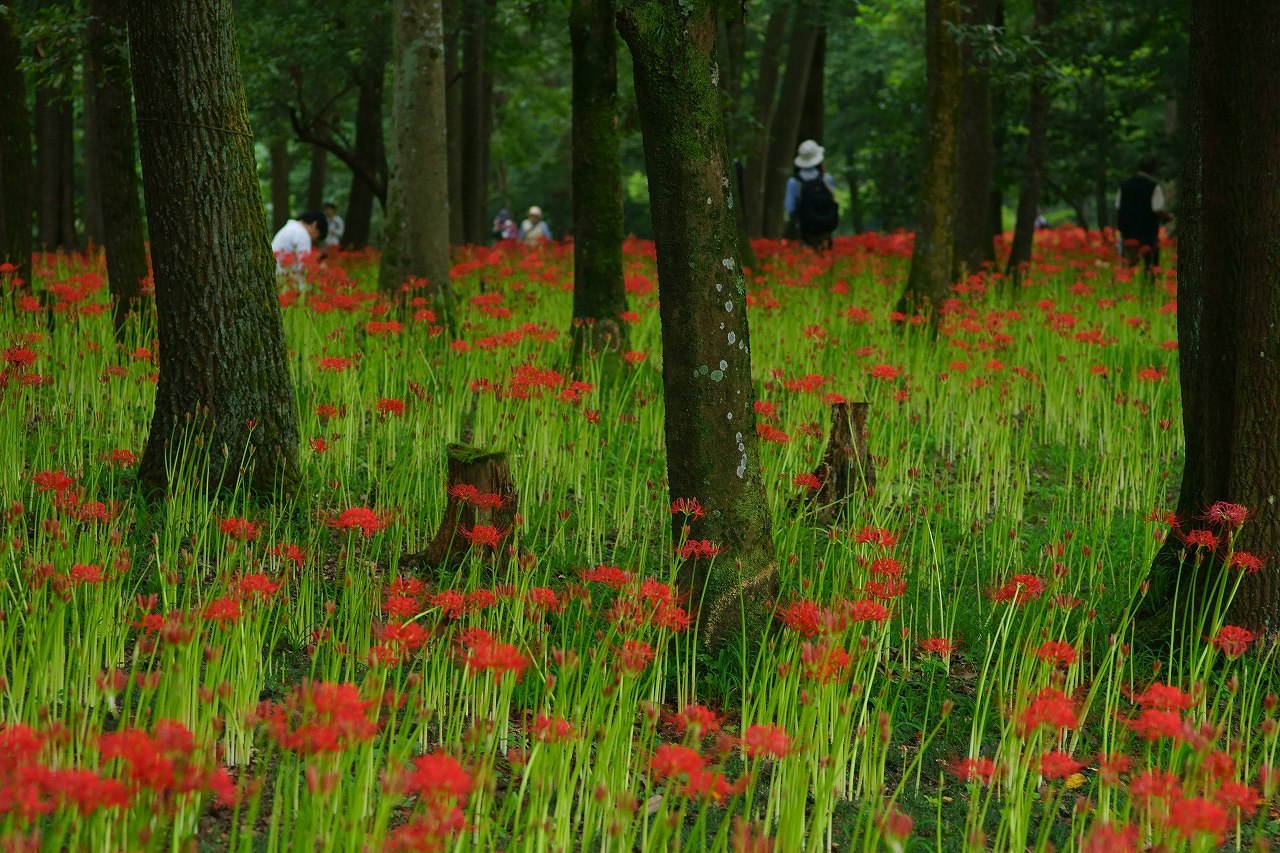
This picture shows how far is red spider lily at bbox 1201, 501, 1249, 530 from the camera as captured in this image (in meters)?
3.74

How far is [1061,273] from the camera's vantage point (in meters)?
14.0

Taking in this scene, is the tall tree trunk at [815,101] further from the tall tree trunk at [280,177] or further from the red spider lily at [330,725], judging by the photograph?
the red spider lily at [330,725]

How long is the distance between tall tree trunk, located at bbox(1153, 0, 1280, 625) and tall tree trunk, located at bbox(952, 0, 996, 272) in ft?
29.1

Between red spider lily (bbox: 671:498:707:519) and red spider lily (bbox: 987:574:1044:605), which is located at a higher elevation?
red spider lily (bbox: 671:498:707:519)

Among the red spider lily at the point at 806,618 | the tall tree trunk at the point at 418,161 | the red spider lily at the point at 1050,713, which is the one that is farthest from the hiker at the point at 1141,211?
the red spider lily at the point at 1050,713

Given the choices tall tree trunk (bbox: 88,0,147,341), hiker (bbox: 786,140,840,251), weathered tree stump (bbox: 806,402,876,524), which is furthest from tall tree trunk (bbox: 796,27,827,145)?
weathered tree stump (bbox: 806,402,876,524)

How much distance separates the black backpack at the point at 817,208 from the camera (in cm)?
1662

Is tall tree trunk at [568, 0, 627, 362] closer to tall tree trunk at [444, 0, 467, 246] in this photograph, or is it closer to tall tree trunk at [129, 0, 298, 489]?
tall tree trunk at [129, 0, 298, 489]

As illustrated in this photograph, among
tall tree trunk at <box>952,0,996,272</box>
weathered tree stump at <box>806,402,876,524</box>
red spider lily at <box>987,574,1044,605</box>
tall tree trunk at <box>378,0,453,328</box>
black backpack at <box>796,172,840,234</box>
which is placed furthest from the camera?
black backpack at <box>796,172,840,234</box>

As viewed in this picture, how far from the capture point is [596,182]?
26.7 feet

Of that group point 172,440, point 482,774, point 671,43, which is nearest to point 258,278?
point 172,440

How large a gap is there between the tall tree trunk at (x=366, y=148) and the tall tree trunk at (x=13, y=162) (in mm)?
6198

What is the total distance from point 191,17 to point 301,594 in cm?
263

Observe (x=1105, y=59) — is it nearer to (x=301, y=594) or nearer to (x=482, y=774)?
(x=301, y=594)
